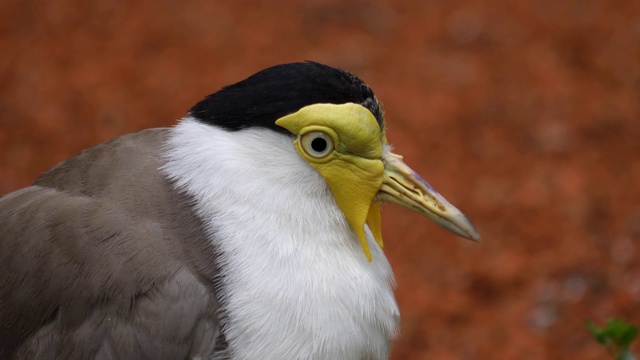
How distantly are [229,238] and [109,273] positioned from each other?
0.39 meters

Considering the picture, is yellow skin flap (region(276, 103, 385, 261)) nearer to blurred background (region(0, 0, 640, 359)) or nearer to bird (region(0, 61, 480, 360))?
bird (region(0, 61, 480, 360))

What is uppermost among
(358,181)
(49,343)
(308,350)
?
(358,181)

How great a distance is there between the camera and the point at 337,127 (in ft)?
10.00

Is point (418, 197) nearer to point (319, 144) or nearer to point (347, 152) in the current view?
point (347, 152)

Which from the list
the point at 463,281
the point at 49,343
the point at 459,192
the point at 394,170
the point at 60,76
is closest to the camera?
the point at 49,343

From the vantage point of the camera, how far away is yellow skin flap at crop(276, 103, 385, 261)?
3.04 metres

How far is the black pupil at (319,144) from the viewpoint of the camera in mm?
3066

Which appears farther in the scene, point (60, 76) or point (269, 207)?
point (60, 76)

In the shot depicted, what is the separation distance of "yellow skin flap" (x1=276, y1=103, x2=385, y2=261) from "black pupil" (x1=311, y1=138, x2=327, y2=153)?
10 millimetres

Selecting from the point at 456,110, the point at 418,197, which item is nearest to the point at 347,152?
the point at 418,197

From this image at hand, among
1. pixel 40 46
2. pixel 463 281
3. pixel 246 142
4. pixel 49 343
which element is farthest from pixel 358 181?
pixel 40 46

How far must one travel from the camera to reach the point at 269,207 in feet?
10.1

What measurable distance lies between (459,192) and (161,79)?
2.38 meters

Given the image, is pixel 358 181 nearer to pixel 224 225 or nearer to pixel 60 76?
pixel 224 225
